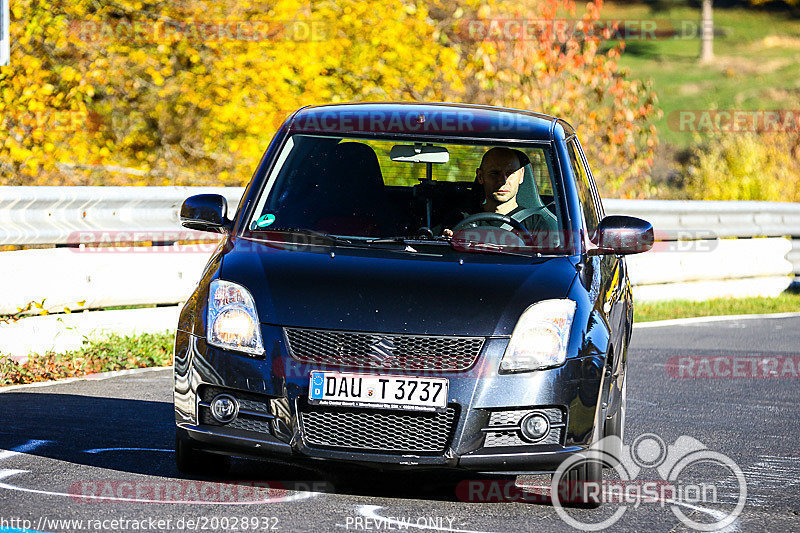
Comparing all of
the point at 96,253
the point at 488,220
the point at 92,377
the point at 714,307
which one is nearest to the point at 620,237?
the point at 488,220

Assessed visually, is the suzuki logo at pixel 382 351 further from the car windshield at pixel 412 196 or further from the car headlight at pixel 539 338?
the car windshield at pixel 412 196

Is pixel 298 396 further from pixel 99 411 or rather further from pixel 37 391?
pixel 37 391

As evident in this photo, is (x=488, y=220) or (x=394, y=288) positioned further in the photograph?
(x=488, y=220)

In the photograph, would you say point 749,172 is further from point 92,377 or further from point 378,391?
point 378,391

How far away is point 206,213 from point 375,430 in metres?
1.64

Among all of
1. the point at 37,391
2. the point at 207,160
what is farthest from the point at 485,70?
the point at 37,391

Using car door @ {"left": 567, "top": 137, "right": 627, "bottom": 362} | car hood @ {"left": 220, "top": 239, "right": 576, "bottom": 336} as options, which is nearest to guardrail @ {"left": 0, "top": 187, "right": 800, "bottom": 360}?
car hood @ {"left": 220, "top": 239, "right": 576, "bottom": 336}

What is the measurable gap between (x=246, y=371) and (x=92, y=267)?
4.26 m

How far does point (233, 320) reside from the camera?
18.6 feet

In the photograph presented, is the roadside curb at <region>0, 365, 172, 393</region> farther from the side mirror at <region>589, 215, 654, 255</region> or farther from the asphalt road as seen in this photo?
the side mirror at <region>589, 215, 654, 255</region>

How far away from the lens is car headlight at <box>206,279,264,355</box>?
18.4ft

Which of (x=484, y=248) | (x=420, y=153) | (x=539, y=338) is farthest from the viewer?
(x=420, y=153)

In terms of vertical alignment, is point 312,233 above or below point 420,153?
below

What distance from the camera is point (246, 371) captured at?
5551 mm
